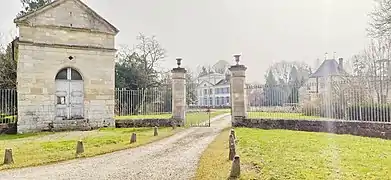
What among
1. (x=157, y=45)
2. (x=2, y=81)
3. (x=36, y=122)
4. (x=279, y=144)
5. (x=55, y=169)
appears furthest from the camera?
(x=157, y=45)

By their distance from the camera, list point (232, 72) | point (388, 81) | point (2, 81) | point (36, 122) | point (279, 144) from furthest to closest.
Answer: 1. point (2, 81)
2. point (232, 72)
3. point (36, 122)
4. point (388, 81)
5. point (279, 144)

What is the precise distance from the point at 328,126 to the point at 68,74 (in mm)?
12826

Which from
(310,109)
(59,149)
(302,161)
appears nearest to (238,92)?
(310,109)

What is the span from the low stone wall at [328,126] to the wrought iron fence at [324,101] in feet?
1.31

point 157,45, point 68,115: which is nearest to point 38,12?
point 68,115

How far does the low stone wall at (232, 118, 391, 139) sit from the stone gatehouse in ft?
24.6

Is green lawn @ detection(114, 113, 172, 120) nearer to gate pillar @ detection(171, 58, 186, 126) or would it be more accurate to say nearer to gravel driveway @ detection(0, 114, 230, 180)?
gate pillar @ detection(171, 58, 186, 126)

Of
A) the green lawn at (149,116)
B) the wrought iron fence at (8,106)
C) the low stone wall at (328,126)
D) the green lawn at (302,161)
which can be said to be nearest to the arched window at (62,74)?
the wrought iron fence at (8,106)

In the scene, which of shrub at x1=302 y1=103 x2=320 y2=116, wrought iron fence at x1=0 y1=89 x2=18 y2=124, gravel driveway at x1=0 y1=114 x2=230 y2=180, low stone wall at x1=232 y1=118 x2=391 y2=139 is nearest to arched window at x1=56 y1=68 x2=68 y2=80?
wrought iron fence at x1=0 y1=89 x2=18 y2=124

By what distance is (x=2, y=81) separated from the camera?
26.0 meters

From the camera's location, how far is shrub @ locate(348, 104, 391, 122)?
1405 centimetres

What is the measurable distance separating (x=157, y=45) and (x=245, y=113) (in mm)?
24039

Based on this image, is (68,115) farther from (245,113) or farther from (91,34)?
(245,113)

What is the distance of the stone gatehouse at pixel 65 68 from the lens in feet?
57.2
